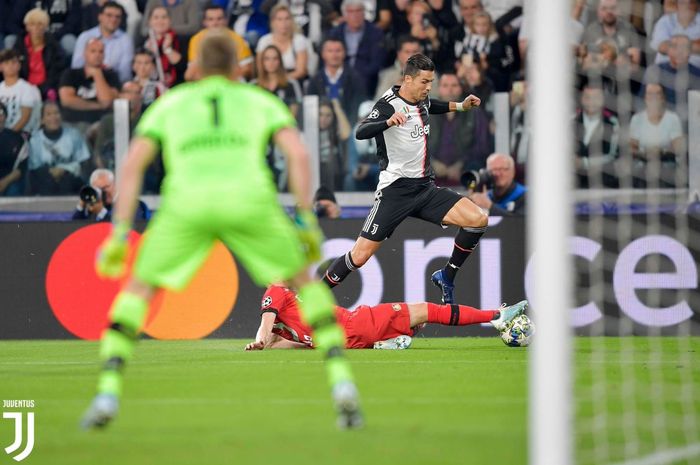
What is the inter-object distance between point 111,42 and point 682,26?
6893 millimetres

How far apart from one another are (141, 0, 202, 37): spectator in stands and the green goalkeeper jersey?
10182mm

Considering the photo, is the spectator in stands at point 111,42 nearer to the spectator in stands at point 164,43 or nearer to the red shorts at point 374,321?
the spectator in stands at point 164,43

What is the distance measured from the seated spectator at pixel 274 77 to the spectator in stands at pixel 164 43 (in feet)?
3.70

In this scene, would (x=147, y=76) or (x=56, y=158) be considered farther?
(x=147, y=76)

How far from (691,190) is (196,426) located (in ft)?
24.4

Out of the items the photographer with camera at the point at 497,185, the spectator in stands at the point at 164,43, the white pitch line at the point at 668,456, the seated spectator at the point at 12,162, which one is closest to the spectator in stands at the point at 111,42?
the spectator in stands at the point at 164,43

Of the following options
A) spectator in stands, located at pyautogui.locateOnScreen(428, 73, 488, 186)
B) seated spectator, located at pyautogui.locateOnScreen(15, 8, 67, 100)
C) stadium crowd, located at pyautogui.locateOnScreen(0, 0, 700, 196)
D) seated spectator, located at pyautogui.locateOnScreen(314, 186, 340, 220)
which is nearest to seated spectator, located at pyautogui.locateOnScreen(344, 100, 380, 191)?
stadium crowd, located at pyautogui.locateOnScreen(0, 0, 700, 196)

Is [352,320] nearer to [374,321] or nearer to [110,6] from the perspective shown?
[374,321]

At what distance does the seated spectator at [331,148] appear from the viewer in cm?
1453

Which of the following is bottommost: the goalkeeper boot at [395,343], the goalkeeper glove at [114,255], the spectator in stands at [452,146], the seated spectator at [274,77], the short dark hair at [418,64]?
the goalkeeper boot at [395,343]

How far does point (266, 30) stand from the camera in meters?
16.3

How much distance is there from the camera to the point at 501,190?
1415 cm

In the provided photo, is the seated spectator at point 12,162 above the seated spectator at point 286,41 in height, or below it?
below

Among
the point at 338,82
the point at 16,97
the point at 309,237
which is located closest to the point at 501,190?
the point at 338,82
